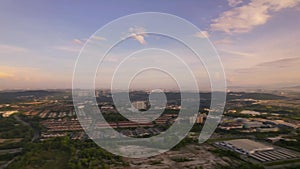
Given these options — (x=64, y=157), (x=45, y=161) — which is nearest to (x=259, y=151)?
(x=64, y=157)

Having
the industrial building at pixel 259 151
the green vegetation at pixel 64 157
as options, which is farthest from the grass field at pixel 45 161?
the industrial building at pixel 259 151

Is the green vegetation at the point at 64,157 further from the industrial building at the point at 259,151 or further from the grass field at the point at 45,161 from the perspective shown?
the industrial building at the point at 259,151

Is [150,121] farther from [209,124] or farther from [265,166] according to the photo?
[265,166]

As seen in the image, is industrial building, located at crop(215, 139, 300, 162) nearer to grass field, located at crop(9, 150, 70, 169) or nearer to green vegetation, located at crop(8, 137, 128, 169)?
green vegetation, located at crop(8, 137, 128, 169)

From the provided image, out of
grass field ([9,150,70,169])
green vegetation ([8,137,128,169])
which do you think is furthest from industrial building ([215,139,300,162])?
grass field ([9,150,70,169])

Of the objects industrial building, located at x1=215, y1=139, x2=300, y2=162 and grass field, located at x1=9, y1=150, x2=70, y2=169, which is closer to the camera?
grass field, located at x1=9, y1=150, x2=70, y2=169

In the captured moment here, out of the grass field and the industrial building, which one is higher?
the industrial building

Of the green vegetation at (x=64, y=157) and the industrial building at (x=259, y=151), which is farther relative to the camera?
the industrial building at (x=259, y=151)

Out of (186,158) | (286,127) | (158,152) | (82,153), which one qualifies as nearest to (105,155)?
(82,153)

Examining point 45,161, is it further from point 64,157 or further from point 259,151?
point 259,151

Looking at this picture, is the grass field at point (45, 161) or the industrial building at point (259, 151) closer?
the grass field at point (45, 161)

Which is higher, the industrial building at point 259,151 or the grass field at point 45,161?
the industrial building at point 259,151
